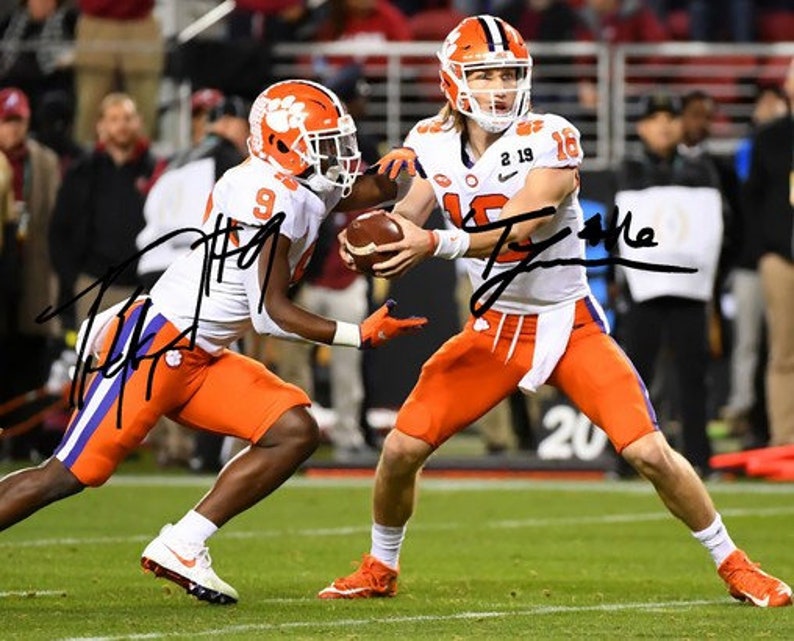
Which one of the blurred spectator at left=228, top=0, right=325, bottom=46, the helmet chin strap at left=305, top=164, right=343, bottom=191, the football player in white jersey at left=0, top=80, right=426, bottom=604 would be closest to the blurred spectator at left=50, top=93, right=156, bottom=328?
the blurred spectator at left=228, top=0, right=325, bottom=46

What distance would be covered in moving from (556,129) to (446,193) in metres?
0.41

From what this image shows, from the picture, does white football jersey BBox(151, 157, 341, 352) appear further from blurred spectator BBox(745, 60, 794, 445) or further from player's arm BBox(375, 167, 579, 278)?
blurred spectator BBox(745, 60, 794, 445)

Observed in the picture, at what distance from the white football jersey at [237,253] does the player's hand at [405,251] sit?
0.35 meters

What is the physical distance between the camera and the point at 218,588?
7.07m

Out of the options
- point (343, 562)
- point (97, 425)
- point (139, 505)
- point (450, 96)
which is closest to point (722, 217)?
point (139, 505)

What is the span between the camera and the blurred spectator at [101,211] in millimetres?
12680

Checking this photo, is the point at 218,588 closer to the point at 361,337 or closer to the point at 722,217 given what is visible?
the point at 361,337

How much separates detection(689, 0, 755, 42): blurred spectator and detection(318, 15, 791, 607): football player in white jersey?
9675 mm

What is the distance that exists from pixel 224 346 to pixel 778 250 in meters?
5.94

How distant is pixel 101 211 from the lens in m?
12.7

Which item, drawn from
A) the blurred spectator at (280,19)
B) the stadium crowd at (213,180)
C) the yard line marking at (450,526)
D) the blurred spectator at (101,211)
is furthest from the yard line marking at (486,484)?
the blurred spectator at (280,19)

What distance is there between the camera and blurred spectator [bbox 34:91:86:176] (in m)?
14.1

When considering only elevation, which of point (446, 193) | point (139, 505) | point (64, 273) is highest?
point (446, 193)
